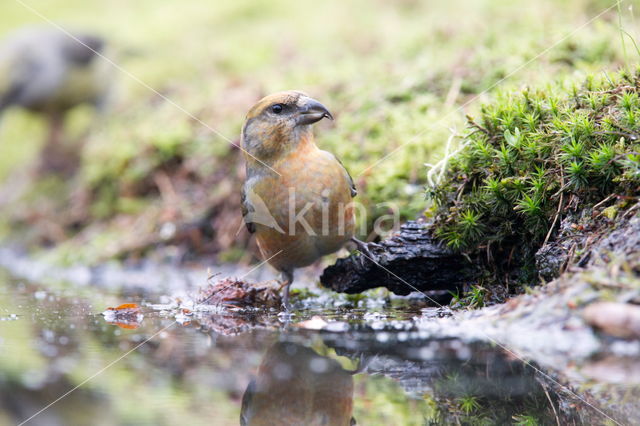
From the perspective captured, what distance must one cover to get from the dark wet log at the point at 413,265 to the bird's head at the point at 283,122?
3.34ft

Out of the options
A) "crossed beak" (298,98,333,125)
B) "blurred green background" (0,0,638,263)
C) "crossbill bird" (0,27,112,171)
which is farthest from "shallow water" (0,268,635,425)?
"crossbill bird" (0,27,112,171)

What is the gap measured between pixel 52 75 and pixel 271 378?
10009mm

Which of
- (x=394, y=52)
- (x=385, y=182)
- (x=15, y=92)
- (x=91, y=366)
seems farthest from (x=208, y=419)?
(x=15, y=92)

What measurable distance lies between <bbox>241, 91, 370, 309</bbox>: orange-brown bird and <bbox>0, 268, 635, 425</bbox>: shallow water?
3.28 feet

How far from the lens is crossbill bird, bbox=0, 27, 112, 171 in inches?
434

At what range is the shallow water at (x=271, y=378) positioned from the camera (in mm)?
2205

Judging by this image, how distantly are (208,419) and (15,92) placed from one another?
10.3m

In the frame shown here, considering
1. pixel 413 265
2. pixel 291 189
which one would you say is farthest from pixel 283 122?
pixel 413 265

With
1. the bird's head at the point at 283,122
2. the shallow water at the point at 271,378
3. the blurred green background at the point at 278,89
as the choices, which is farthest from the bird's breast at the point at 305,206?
the blurred green background at the point at 278,89

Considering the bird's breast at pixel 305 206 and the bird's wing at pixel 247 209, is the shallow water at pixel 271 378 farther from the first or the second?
the bird's wing at pixel 247 209

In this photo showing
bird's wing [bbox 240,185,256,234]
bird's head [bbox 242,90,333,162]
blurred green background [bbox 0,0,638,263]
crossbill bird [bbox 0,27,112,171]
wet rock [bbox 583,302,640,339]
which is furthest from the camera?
crossbill bird [bbox 0,27,112,171]

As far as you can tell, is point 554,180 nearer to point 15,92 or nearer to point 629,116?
point 629,116

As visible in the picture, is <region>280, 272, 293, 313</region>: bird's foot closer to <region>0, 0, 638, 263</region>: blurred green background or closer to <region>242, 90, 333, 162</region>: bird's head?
<region>242, 90, 333, 162</region>: bird's head

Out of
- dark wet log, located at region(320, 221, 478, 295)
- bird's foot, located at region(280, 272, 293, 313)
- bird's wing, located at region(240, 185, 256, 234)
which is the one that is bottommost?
bird's foot, located at region(280, 272, 293, 313)
